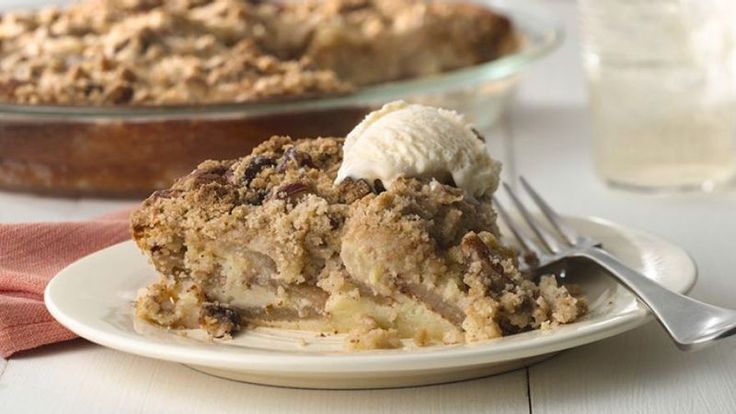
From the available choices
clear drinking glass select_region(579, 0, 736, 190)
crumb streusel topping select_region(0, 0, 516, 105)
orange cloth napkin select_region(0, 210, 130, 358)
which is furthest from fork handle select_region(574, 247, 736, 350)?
crumb streusel topping select_region(0, 0, 516, 105)

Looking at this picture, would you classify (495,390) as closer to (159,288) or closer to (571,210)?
(159,288)

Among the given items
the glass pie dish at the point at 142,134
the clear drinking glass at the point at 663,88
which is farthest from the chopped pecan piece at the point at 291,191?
the clear drinking glass at the point at 663,88

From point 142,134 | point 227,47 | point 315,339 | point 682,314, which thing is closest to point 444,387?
point 315,339

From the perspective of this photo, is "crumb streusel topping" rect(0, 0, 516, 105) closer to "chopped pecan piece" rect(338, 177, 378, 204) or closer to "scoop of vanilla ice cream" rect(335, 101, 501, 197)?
"scoop of vanilla ice cream" rect(335, 101, 501, 197)

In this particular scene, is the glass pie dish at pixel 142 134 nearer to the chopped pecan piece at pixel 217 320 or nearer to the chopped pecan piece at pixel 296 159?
the chopped pecan piece at pixel 296 159

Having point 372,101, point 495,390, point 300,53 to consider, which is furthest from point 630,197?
point 495,390

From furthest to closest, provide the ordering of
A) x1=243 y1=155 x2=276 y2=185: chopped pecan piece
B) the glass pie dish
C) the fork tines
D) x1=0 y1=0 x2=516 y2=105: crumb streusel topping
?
x1=0 y1=0 x2=516 y2=105: crumb streusel topping → the glass pie dish → the fork tines → x1=243 y1=155 x2=276 y2=185: chopped pecan piece

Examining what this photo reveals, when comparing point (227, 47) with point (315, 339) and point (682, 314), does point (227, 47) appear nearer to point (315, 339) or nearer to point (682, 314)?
point (315, 339)
